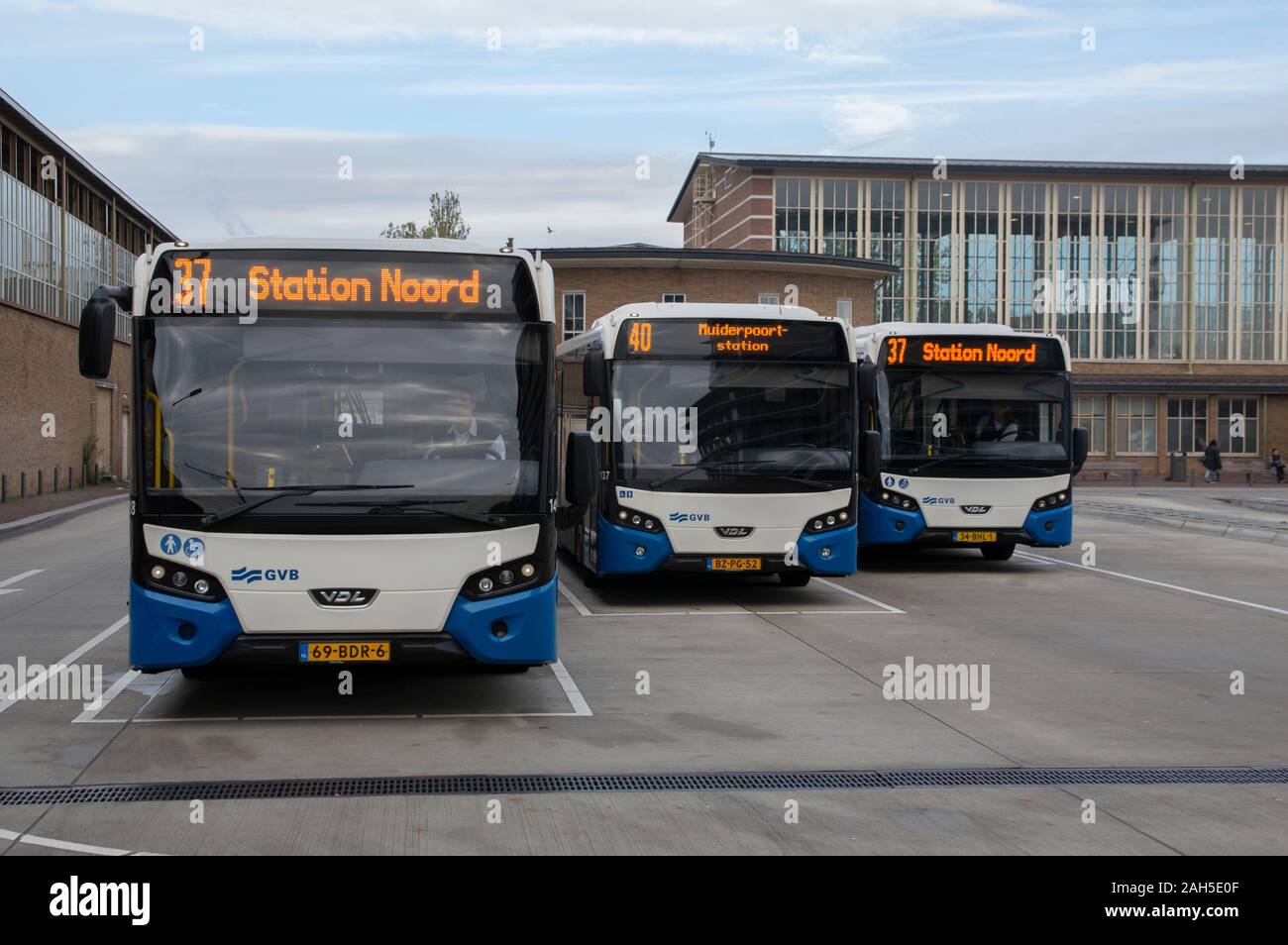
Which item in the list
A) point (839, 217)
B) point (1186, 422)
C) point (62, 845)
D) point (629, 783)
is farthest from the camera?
point (839, 217)

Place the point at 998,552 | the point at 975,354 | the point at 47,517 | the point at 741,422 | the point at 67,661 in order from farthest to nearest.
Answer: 1. the point at 47,517
2. the point at 998,552
3. the point at 975,354
4. the point at 741,422
5. the point at 67,661

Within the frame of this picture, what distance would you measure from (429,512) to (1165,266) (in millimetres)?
74214

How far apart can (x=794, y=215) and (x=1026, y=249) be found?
1270 centimetres

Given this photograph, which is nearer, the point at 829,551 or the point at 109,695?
the point at 109,695

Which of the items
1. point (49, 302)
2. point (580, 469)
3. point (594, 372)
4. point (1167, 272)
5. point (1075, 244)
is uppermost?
point (1075, 244)

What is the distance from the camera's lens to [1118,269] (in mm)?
75375

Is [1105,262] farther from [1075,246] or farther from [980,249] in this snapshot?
[980,249]

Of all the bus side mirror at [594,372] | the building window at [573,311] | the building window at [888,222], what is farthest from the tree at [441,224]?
the bus side mirror at [594,372]

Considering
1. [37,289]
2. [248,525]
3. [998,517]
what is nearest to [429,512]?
[248,525]

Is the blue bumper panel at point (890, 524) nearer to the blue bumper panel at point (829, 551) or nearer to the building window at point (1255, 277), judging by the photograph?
the blue bumper panel at point (829, 551)

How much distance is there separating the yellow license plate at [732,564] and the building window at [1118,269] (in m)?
65.0

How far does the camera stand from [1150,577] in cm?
1869
